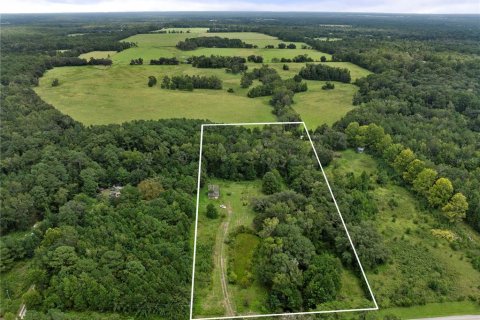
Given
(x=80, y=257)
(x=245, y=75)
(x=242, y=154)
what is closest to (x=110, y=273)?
(x=80, y=257)

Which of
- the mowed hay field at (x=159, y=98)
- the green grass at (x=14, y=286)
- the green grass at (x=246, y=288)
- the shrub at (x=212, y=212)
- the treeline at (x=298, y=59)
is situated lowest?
the green grass at (x=14, y=286)

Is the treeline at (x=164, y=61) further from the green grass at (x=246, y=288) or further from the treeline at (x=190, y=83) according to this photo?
the green grass at (x=246, y=288)

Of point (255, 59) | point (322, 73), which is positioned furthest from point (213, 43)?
point (322, 73)

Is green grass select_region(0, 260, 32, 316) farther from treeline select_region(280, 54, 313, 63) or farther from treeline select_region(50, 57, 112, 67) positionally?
treeline select_region(280, 54, 313, 63)

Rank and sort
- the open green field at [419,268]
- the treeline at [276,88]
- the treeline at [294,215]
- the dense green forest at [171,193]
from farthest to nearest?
the treeline at [276,88], the open green field at [419,268], the dense green forest at [171,193], the treeline at [294,215]

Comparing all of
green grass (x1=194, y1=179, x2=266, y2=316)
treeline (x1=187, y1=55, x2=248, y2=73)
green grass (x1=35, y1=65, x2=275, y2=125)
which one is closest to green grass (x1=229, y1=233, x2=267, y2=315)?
green grass (x1=194, y1=179, x2=266, y2=316)

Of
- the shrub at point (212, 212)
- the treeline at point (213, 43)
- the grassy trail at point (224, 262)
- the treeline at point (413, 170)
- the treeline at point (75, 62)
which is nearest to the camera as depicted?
the grassy trail at point (224, 262)

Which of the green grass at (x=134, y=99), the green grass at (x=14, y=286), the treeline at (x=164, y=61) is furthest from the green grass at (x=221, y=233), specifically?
the treeline at (x=164, y=61)
